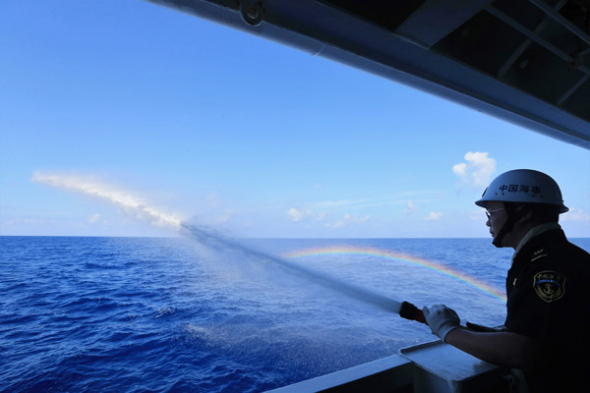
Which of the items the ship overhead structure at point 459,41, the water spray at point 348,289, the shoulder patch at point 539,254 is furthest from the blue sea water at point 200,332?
the ship overhead structure at point 459,41

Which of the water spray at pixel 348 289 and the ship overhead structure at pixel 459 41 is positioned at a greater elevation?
the ship overhead structure at pixel 459 41

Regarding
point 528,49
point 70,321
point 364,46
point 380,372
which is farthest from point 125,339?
point 528,49

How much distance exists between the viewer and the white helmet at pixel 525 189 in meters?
2.06

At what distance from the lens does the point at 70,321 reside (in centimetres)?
1859

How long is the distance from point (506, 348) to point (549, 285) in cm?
43

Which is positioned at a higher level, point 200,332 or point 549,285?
point 549,285

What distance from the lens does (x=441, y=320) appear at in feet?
7.23

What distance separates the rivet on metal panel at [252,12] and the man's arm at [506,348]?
2660 millimetres

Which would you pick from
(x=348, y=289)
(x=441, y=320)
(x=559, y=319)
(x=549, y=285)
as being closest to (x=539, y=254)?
(x=549, y=285)

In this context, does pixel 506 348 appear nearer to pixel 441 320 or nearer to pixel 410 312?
pixel 441 320

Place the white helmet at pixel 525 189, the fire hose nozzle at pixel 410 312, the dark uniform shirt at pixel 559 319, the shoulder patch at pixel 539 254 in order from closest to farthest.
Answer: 1. the dark uniform shirt at pixel 559 319
2. the shoulder patch at pixel 539 254
3. the white helmet at pixel 525 189
4. the fire hose nozzle at pixel 410 312

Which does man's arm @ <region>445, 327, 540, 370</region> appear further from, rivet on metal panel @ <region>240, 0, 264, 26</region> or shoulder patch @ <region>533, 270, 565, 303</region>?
rivet on metal panel @ <region>240, 0, 264, 26</region>

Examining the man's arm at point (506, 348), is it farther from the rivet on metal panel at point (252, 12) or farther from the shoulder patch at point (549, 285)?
the rivet on metal panel at point (252, 12)

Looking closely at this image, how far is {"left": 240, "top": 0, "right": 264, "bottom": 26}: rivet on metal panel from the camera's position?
2.09m
